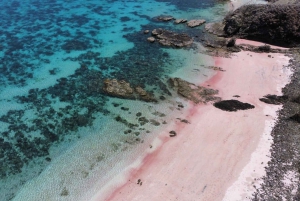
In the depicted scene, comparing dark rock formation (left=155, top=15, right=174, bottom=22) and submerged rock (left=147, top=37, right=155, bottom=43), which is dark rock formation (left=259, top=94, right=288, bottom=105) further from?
dark rock formation (left=155, top=15, right=174, bottom=22)

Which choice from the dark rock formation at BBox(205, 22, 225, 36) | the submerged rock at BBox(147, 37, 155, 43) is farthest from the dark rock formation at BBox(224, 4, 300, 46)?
the submerged rock at BBox(147, 37, 155, 43)

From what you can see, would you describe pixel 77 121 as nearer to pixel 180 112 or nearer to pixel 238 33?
pixel 180 112

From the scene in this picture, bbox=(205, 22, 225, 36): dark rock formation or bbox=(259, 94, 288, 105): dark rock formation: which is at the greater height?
bbox=(205, 22, 225, 36): dark rock formation

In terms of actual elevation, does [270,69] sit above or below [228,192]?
above

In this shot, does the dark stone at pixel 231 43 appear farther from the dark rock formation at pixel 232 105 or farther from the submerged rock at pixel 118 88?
the submerged rock at pixel 118 88

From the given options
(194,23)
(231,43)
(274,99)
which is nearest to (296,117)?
(274,99)

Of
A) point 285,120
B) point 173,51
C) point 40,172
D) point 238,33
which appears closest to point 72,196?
point 40,172
